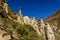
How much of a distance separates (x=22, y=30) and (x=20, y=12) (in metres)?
31.8

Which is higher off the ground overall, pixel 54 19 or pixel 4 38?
pixel 54 19

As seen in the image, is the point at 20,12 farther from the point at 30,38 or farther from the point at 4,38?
the point at 4,38

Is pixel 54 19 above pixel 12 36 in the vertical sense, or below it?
above

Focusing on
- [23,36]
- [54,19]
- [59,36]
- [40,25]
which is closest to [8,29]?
[23,36]

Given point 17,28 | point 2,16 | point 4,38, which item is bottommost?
point 4,38

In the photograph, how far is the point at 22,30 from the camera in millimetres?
43500

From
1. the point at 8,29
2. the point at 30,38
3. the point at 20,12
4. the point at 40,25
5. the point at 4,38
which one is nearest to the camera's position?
the point at 4,38

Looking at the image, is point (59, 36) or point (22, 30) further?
point (59, 36)

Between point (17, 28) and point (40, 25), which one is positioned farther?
point (40, 25)

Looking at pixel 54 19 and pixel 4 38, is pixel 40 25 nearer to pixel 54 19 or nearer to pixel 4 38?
pixel 4 38

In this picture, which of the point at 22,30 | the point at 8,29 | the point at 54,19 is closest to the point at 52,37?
the point at 22,30

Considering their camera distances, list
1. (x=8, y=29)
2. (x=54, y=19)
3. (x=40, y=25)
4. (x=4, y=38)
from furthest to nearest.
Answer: (x=54, y=19) < (x=40, y=25) < (x=8, y=29) < (x=4, y=38)

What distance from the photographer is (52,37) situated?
8606cm

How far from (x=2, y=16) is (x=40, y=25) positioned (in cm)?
4093
